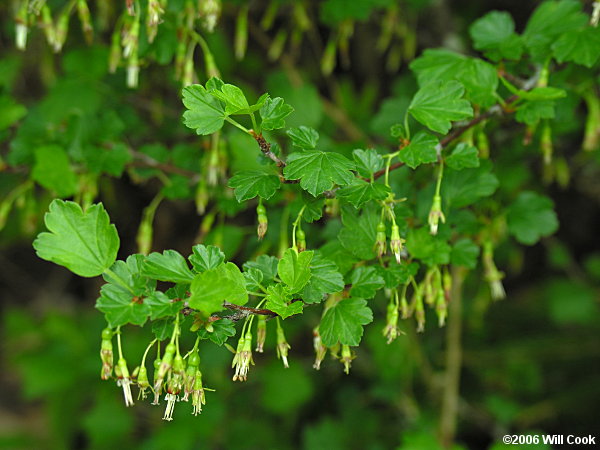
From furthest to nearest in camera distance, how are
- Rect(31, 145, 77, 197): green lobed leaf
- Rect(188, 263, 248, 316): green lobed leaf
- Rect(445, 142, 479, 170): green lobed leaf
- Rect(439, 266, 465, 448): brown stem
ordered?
Rect(439, 266, 465, 448): brown stem
Rect(31, 145, 77, 197): green lobed leaf
Rect(445, 142, 479, 170): green lobed leaf
Rect(188, 263, 248, 316): green lobed leaf

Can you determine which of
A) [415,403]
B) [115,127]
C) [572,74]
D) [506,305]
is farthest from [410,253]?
[506,305]

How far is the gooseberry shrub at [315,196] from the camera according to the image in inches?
33.9

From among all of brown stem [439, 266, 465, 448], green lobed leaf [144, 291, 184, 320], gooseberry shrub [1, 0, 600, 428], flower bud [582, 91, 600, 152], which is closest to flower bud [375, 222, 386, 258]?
gooseberry shrub [1, 0, 600, 428]

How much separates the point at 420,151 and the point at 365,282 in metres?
0.25

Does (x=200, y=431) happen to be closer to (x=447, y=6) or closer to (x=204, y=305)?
(x=204, y=305)

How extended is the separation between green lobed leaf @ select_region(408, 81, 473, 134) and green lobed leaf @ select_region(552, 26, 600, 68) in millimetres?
241

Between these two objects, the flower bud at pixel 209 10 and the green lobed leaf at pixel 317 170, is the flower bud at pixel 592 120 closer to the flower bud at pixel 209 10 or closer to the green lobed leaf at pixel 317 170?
the green lobed leaf at pixel 317 170

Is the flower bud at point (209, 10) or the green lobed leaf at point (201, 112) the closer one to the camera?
the green lobed leaf at point (201, 112)

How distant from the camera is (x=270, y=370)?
2330 millimetres

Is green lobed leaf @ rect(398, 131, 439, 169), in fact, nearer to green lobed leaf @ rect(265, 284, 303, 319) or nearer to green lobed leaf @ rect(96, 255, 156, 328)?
green lobed leaf @ rect(265, 284, 303, 319)

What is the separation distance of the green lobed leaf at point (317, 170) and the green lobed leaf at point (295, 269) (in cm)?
10

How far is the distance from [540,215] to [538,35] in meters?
0.44

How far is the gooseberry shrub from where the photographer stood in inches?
33.9

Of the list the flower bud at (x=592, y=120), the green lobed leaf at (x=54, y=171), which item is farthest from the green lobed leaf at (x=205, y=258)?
the flower bud at (x=592, y=120)
